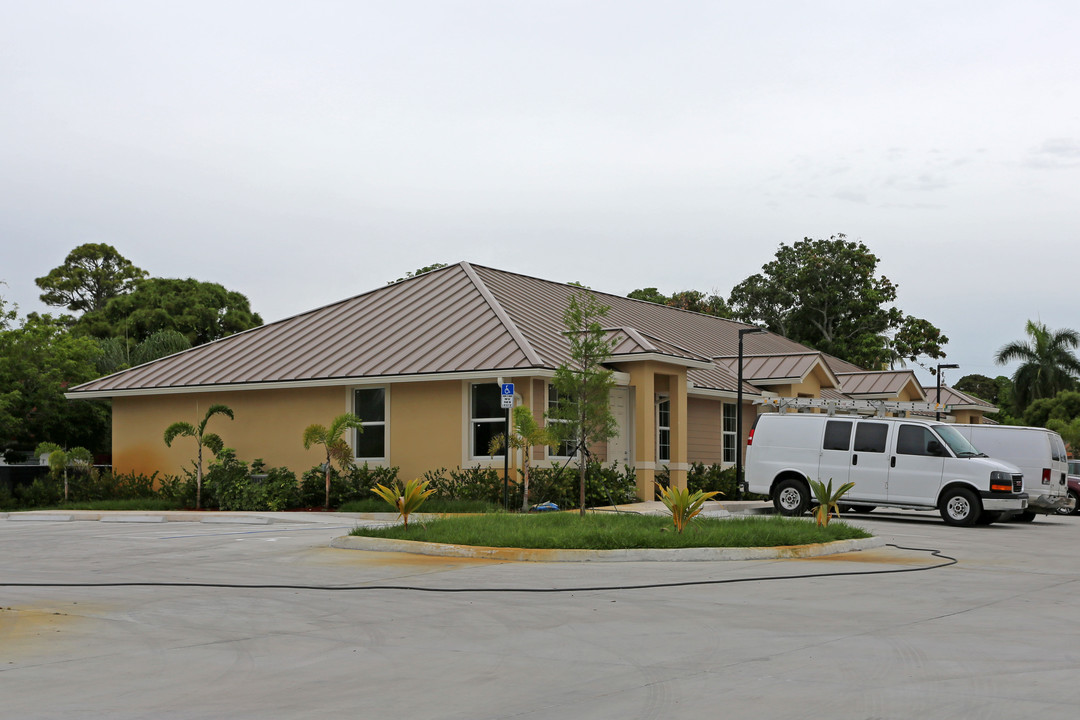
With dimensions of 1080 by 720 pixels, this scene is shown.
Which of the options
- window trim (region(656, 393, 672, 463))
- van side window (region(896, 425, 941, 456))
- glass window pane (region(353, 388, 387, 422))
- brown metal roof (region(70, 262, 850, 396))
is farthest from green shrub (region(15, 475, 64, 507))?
van side window (region(896, 425, 941, 456))

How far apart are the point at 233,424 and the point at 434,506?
8572mm

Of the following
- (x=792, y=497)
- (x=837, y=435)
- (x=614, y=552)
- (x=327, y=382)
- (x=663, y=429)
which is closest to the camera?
(x=614, y=552)

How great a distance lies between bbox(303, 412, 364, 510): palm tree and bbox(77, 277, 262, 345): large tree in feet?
102

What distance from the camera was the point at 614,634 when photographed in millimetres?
8844

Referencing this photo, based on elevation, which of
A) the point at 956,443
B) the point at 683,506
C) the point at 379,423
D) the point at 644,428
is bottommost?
the point at 683,506

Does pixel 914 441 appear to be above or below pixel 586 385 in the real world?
below

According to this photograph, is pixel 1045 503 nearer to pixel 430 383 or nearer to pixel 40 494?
pixel 430 383

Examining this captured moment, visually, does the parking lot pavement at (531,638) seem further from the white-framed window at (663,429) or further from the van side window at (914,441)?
the white-framed window at (663,429)

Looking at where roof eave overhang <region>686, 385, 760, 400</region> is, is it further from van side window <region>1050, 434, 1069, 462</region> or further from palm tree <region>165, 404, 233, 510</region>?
palm tree <region>165, 404, 233, 510</region>

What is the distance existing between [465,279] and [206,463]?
8.71m

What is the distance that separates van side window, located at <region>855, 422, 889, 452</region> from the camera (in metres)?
22.9

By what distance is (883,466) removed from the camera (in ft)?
74.8

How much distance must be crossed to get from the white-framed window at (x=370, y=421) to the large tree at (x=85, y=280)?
49.9 meters

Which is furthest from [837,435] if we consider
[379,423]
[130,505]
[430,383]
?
[130,505]
